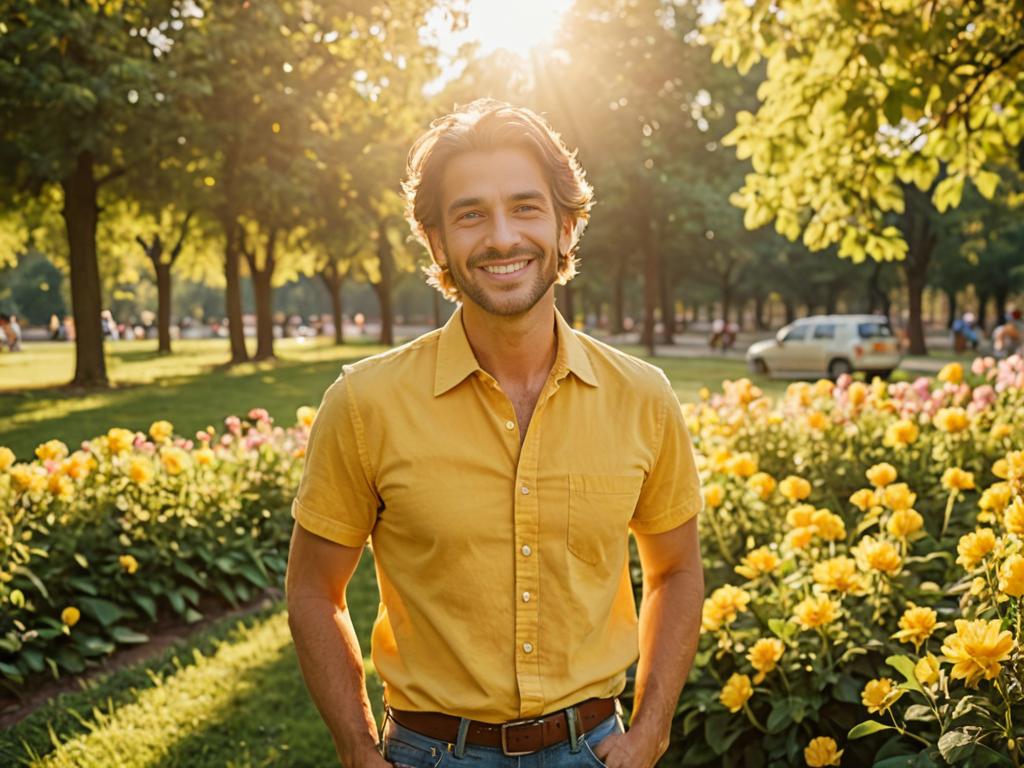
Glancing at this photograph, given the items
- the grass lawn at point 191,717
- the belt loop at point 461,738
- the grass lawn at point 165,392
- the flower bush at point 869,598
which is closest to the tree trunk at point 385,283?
the grass lawn at point 165,392

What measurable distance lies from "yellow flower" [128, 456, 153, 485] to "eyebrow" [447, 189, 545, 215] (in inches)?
176

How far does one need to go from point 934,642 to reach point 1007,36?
17.1 ft

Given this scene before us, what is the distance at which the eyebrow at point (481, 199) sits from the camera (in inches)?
89.4

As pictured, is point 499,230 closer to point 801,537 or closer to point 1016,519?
point 1016,519

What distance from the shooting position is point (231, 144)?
2167 centimetres

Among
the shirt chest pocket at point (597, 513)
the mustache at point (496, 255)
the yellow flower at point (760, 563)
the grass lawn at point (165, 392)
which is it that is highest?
the mustache at point (496, 255)

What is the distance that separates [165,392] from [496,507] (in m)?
18.9

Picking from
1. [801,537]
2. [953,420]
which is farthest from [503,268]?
[953,420]

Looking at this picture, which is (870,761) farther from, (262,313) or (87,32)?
(262,313)

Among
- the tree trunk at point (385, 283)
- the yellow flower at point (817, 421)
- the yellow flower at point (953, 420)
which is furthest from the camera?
the tree trunk at point (385, 283)

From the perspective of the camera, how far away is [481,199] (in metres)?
2.27

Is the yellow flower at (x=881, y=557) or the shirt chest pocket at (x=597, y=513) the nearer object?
the shirt chest pocket at (x=597, y=513)

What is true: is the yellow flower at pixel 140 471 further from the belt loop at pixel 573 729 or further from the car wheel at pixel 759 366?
the car wheel at pixel 759 366

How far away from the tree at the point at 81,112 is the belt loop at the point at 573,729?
1405cm
